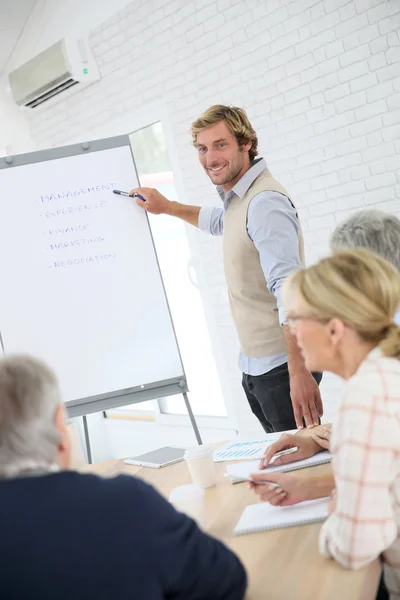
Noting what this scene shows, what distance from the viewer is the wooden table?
42.3 inches

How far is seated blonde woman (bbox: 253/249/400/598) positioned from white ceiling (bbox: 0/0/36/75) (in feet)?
12.6

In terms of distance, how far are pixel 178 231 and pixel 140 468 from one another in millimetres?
2804

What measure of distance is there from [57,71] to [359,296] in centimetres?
391

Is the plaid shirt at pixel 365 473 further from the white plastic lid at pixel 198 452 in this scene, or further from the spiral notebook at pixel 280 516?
the white plastic lid at pixel 198 452

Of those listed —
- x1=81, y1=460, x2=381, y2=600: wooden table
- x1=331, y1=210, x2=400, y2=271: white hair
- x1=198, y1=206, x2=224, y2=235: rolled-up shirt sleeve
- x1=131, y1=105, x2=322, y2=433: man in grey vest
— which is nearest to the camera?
x1=81, y1=460, x2=381, y2=600: wooden table

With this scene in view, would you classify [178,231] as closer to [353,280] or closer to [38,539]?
[353,280]

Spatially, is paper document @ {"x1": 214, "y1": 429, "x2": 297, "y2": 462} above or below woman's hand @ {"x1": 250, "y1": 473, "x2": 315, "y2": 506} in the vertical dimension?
below

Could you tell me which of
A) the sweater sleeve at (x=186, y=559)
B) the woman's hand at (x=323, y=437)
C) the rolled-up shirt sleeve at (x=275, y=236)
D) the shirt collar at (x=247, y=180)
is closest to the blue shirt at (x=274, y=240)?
the rolled-up shirt sleeve at (x=275, y=236)

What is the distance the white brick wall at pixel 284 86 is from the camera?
3160mm

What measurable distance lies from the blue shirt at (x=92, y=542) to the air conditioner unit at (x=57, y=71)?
4.03 meters

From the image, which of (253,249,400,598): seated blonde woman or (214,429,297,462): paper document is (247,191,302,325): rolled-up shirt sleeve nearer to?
(214,429,297,462): paper document

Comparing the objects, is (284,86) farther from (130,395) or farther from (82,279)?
(130,395)

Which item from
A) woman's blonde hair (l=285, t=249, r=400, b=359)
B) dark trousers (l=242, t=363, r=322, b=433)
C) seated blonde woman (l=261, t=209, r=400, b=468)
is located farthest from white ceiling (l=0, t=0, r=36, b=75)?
woman's blonde hair (l=285, t=249, r=400, b=359)

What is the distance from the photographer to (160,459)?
6.66 ft
